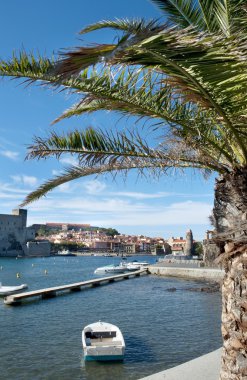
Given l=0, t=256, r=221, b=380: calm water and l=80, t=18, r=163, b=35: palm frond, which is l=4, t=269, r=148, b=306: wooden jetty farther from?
l=80, t=18, r=163, b=35: palm frond

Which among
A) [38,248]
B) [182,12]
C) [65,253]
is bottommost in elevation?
[65,253]

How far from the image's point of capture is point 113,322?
71.7ft

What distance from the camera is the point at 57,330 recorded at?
19891mm

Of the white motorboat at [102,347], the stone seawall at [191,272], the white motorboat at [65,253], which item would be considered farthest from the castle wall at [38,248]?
the white motorboat at [102,347]

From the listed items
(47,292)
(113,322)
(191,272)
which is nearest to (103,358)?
(113,322)

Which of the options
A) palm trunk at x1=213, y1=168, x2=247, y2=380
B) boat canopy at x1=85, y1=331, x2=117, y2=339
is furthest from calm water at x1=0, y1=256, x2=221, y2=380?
palm trunk at x1=213, y1=168, x2=247, y2=380

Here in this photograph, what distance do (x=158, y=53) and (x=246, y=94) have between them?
148cm

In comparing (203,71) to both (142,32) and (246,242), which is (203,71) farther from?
(246,242)

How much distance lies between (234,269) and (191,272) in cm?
4595

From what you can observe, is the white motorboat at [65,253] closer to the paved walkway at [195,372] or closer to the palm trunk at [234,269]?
the paved walkway at [195,372]

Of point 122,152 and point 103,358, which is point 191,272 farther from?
point 122,152

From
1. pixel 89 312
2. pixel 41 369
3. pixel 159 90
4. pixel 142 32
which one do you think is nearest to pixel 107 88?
pixel 159 90

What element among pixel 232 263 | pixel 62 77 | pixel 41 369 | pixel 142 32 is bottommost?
pixel 41 369

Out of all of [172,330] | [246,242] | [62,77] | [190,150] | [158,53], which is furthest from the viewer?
[172,330]
